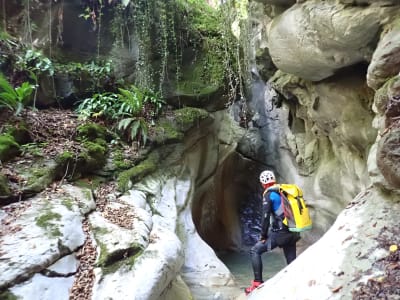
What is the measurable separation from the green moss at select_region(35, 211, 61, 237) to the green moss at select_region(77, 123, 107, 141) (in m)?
2.66

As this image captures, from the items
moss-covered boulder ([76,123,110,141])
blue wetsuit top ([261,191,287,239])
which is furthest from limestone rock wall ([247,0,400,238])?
moss-covered boulder ([76,123,110,141])

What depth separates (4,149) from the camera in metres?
5.85

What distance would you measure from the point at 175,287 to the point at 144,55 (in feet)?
20.2

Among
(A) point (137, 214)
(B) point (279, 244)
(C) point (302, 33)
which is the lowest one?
(B) point (279, 244)

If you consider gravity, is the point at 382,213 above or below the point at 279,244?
Result: above

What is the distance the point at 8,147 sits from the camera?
5.94m

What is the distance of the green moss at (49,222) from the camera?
4.53 m

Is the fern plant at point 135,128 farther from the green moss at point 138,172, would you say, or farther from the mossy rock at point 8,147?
the mossy rock at point 8,147

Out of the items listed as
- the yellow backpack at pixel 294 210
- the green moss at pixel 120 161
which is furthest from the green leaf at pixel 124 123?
the yellow backpack at pixel 294 210

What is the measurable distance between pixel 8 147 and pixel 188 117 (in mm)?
4668

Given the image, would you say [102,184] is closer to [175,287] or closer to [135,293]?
[175,287]

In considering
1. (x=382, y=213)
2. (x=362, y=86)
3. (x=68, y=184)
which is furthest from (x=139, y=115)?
(x=382, y=213)

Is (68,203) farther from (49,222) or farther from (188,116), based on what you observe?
(188,116)

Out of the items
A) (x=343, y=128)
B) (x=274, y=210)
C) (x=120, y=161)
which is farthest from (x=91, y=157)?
(x=343, y=128)
